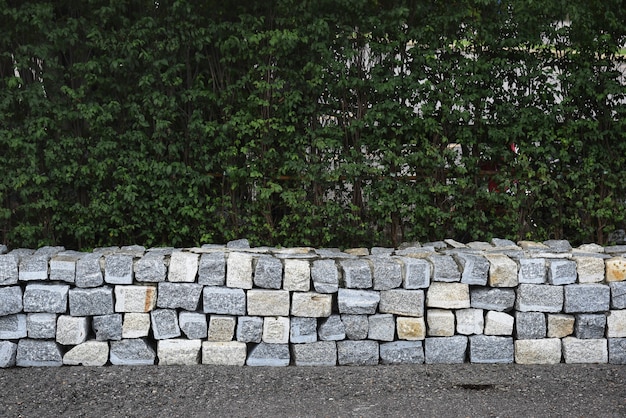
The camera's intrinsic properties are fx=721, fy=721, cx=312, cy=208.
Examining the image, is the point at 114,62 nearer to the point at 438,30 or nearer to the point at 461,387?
the point at 438,30

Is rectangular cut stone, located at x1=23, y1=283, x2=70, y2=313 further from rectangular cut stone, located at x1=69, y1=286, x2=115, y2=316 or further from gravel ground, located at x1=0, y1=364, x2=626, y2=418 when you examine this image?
gravel ground, located at x1=0, y1=364, x2=626, y2=418

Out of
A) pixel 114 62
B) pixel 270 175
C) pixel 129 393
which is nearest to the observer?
pixel 129 393

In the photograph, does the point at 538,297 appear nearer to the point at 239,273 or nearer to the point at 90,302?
the point at 239,273

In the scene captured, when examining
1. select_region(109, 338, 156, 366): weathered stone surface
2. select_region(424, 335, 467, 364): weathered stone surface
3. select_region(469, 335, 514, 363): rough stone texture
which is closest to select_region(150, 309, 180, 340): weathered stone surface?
select_region(109, 338, 156, 366): weathered stone surface

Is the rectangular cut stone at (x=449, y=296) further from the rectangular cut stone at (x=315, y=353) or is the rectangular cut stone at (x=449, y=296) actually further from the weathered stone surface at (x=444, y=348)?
the rectangular cut stone at (x=315, y=353)

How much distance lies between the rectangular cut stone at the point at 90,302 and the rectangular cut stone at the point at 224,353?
2.53 feet

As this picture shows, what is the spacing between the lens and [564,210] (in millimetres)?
6582

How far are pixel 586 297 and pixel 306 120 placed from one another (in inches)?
106

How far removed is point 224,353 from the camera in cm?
527

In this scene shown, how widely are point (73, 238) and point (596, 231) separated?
475 centimetres

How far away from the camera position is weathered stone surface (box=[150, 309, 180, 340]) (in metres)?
5.26

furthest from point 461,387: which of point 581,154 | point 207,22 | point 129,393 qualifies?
point 207,22

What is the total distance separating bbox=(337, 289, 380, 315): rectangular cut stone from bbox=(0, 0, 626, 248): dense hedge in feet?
3.77

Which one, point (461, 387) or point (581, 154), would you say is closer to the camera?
point (461, 387)
